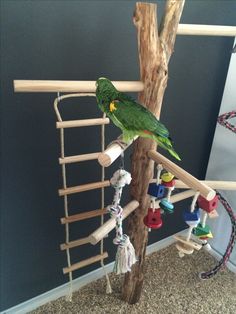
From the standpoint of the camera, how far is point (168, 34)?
2.58 ft

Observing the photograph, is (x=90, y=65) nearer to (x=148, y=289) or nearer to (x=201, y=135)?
(x=201, y=135)

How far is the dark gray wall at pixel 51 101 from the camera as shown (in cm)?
86

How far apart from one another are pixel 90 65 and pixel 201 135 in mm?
746

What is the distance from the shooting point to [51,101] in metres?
0.96

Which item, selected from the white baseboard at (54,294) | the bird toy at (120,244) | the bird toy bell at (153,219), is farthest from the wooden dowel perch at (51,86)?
the white baseboard at (54,294)

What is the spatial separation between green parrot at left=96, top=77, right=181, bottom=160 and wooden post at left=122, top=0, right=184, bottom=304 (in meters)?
0.14

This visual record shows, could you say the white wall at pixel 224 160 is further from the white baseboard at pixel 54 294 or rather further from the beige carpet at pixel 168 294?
the white baseboard at pixel 54 294

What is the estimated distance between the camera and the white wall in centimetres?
137

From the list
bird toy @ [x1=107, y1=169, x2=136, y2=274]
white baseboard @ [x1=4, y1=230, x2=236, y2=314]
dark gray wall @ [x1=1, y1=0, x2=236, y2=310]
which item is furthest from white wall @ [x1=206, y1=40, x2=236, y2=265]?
bird toy @ [x1=107, y1=169, x2=136, y2=274]

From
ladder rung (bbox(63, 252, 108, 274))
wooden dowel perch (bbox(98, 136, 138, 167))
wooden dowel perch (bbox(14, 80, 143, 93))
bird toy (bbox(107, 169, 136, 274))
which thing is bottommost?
ladder rung (bbox(63, 252, 108, 274))

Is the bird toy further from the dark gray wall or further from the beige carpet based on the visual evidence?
the beige carpet

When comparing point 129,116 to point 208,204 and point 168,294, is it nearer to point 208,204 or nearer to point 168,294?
point 208,204

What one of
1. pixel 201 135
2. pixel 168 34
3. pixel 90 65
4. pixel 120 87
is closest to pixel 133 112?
pixel 120 87

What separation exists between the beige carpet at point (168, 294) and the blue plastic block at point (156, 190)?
0.67 m
